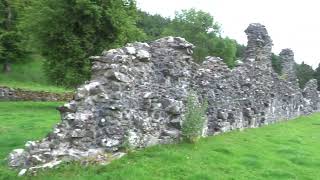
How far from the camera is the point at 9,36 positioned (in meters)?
36.6

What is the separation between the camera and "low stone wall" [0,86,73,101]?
1136 inches

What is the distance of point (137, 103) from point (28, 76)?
99.4 ft

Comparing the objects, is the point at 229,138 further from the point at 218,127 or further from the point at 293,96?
the point at 293,96

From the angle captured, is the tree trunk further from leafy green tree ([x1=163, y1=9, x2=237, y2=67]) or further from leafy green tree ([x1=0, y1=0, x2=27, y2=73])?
leafy green tree ([x1=163, y1=9, x2=237, y2=67])

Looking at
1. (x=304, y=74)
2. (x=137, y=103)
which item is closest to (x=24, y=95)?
(x=137, y=103)

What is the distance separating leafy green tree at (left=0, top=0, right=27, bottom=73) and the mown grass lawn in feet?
67.7

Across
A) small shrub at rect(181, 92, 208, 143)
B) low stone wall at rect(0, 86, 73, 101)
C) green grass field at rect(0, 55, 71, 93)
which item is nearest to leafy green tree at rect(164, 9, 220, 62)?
green grass field at rect(0, 55, 71, 93)

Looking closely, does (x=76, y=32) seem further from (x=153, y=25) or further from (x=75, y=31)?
(x=153, y=25)

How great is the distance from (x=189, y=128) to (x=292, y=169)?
2697 mm

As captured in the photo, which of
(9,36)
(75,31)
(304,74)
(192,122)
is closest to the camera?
(192,122)

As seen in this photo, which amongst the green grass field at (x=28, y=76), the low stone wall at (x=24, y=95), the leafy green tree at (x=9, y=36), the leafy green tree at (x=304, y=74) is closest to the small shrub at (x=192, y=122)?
the low stone wall at (x=24, y=95)

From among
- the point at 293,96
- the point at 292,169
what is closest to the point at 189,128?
the point at 292,169

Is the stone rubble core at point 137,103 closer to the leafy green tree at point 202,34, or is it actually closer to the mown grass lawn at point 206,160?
the mown grass lawn at point 206,160

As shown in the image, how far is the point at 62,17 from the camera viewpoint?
22453 millimetres
